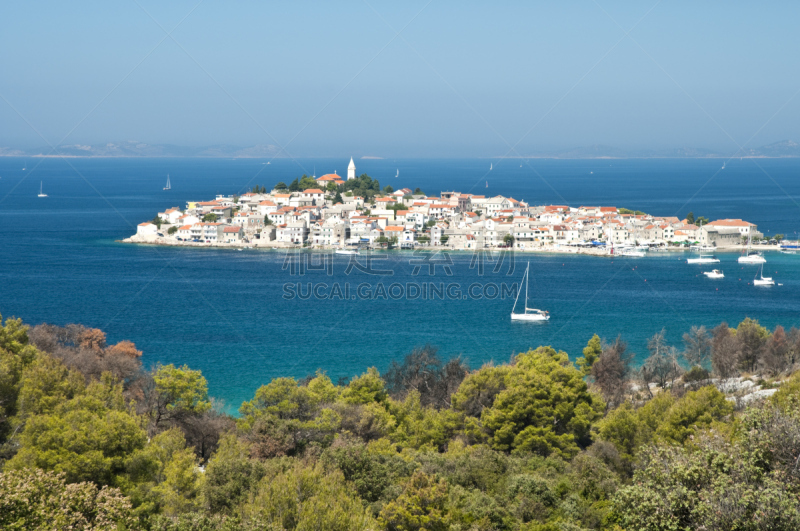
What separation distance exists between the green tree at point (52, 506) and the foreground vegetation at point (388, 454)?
10mm

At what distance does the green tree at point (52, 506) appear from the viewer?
314 cm

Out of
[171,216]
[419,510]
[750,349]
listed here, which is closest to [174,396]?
[419,510]

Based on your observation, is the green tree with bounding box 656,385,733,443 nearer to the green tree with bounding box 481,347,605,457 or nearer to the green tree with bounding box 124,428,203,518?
the green tree with bounding box 481,347,605,457

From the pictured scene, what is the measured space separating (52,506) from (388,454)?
10.5 ft

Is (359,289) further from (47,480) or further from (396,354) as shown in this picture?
(47,480)

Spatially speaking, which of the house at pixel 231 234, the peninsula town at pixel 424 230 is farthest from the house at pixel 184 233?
the house at pixel 231 234

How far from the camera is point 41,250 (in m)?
28.1

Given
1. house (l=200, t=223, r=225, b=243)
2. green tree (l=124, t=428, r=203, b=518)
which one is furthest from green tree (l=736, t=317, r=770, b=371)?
house (l=200, t=223, r=225, b=243)

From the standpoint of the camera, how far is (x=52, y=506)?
11.0ft

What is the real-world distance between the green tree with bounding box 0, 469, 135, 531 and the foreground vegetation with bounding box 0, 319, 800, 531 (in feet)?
0.03

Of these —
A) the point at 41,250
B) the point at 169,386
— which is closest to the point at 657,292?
the point at 169,386

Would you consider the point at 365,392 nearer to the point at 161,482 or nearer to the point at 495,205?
the point at 161,482

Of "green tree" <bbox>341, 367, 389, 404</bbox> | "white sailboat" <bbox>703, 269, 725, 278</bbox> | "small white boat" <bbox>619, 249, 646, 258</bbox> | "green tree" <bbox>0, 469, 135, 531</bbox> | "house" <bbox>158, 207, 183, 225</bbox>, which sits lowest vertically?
"green tree" <bbox>341, 367, 389, 404</bbox>

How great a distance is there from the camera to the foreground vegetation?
3504 millimetres
